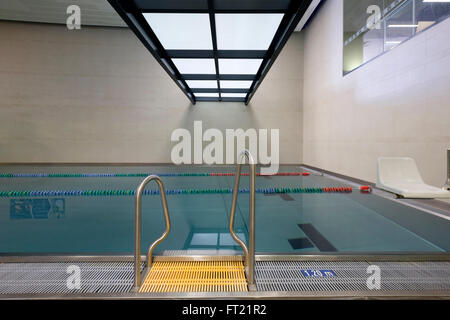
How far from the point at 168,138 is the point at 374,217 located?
8086 millimetres

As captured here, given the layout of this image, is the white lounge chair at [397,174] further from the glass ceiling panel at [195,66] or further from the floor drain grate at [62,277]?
the glass ceiling panel at [195,66]

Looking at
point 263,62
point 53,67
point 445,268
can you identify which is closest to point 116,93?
point 53,67

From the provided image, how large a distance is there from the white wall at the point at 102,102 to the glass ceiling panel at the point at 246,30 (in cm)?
499

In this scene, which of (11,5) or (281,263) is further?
(11,5)

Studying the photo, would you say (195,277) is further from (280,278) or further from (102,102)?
(102,102)

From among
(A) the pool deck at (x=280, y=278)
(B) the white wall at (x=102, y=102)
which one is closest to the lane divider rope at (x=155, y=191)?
(A) the pool deck at (x=280, y=278)

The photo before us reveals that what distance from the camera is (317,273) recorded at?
1701mm

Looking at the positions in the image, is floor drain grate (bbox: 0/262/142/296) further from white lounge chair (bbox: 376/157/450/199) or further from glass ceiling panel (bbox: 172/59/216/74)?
glass ceiling panel (bbox: 172/59/216/74)

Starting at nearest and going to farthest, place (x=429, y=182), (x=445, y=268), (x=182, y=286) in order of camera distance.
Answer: (x=182, y=286), (x=445, y=268), (x=429, y=182)

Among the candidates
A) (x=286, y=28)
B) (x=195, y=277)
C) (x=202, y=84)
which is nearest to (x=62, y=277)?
(x=195, y=277)

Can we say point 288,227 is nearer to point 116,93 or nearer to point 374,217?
point 374,217

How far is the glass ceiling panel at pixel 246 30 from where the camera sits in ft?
13.5

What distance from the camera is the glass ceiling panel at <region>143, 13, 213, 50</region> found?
4.02m

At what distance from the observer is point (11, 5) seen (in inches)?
329
